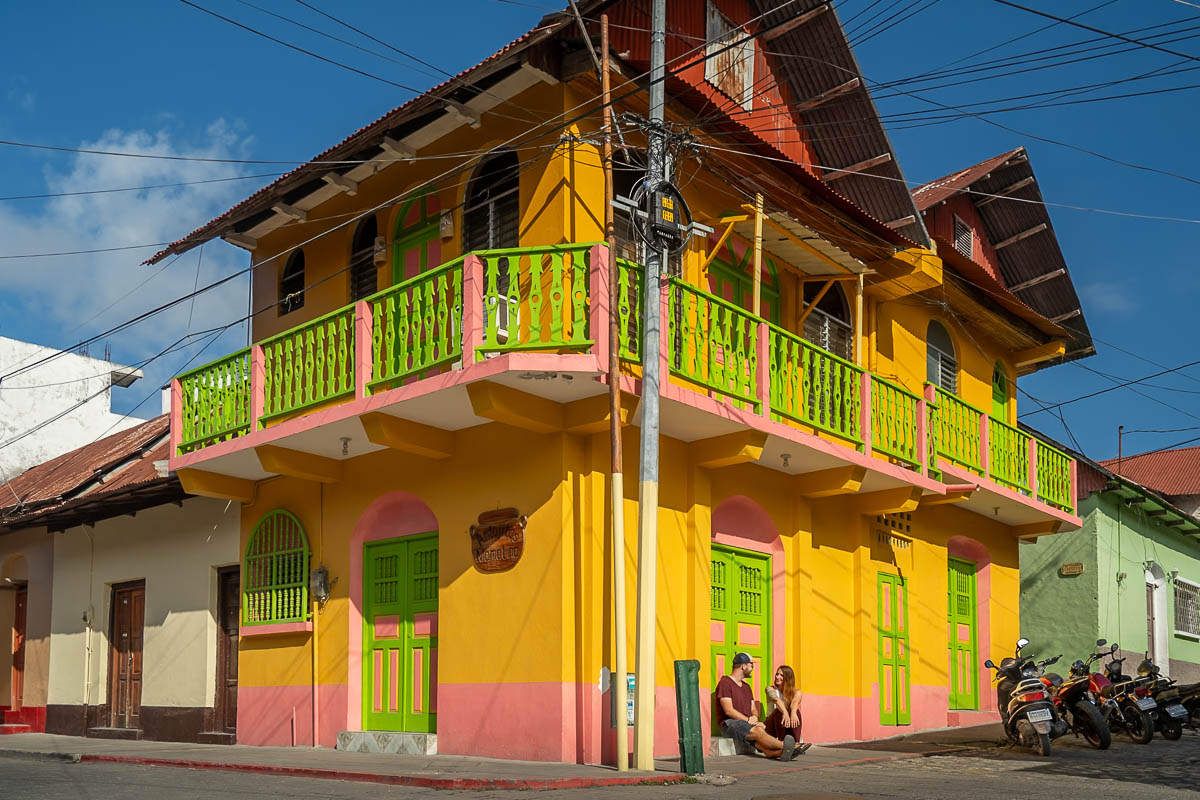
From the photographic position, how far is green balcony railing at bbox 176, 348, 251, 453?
14.9 m

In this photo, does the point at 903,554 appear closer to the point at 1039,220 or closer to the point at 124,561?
the point at 1039,220

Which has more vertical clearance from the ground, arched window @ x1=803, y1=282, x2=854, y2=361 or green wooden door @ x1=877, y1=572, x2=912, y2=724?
arched window @ x1=803, y1=282, x2=854, y2=361

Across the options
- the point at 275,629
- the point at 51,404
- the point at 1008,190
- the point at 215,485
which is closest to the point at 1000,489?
the point at 1008,190

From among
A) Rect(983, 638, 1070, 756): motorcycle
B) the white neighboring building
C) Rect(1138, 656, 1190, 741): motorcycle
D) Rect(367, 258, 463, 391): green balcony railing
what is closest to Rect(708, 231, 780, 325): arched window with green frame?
Rect(367, 258, 463, 391): green balcony railing

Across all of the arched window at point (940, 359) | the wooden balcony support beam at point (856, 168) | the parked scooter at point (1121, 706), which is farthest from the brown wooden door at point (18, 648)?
the parked scooter at point (1121, 706)

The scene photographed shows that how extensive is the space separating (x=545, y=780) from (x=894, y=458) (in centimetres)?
773

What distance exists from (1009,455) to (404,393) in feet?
35.0

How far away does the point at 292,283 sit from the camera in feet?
56.5

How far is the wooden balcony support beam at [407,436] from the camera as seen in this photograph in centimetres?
Result: 1296

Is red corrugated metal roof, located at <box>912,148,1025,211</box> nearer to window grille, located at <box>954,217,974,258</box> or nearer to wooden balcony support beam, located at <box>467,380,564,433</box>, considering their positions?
window grille, located at <box>954,217,974,258</box>

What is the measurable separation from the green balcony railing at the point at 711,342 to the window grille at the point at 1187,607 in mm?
18666

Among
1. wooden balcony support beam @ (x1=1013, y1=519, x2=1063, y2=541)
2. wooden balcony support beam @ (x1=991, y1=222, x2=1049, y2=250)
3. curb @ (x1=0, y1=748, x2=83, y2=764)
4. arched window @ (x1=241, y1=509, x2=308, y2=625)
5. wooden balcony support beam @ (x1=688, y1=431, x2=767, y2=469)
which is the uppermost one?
wooden balcony support beam @ (x1=991, y1=222, x2=1049, y2=250)

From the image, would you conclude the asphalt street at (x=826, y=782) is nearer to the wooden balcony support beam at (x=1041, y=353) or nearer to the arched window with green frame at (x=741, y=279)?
the arched window with green frame at (x=741, y=279)

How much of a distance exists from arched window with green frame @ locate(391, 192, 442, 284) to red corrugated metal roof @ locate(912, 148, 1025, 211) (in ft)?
28.8
